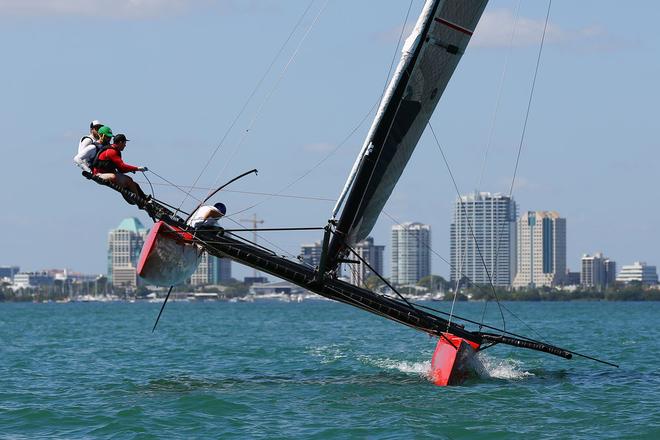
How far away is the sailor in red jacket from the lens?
65.5ft

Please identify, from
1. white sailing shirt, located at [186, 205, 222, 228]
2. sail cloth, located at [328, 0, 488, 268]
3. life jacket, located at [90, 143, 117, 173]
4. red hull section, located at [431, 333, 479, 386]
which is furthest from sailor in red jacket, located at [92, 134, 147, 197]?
red hull section, located at [431, 333, 479, 386]

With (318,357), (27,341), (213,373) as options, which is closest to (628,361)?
(318,357)

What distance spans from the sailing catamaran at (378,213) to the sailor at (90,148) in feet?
0.68

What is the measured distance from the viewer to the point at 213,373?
24984 mm

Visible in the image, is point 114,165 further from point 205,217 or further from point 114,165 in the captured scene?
point 205,217

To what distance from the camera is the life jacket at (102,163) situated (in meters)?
20.0

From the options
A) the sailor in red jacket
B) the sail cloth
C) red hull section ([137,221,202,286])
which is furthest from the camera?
red hull section ([137,221,202,286])

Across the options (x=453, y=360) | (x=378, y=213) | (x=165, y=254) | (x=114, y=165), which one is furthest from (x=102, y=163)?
(x=453, y=360)

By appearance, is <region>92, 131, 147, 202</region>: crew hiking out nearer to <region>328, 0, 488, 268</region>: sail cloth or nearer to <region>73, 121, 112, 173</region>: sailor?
<region>73, 121, 112, 173</region>: sailor

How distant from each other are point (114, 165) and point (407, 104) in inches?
186

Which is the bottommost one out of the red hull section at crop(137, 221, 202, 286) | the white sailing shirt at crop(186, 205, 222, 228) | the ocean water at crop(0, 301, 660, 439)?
the ocean water at crop(0, 301, 660, 439)

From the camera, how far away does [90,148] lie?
20047 mm

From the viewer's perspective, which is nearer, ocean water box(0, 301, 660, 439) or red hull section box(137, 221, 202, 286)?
ocean water box(0, 301, 660, 439)

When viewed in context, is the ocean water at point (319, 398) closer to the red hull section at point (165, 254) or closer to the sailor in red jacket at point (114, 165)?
the red hull section at point (165, 254)
